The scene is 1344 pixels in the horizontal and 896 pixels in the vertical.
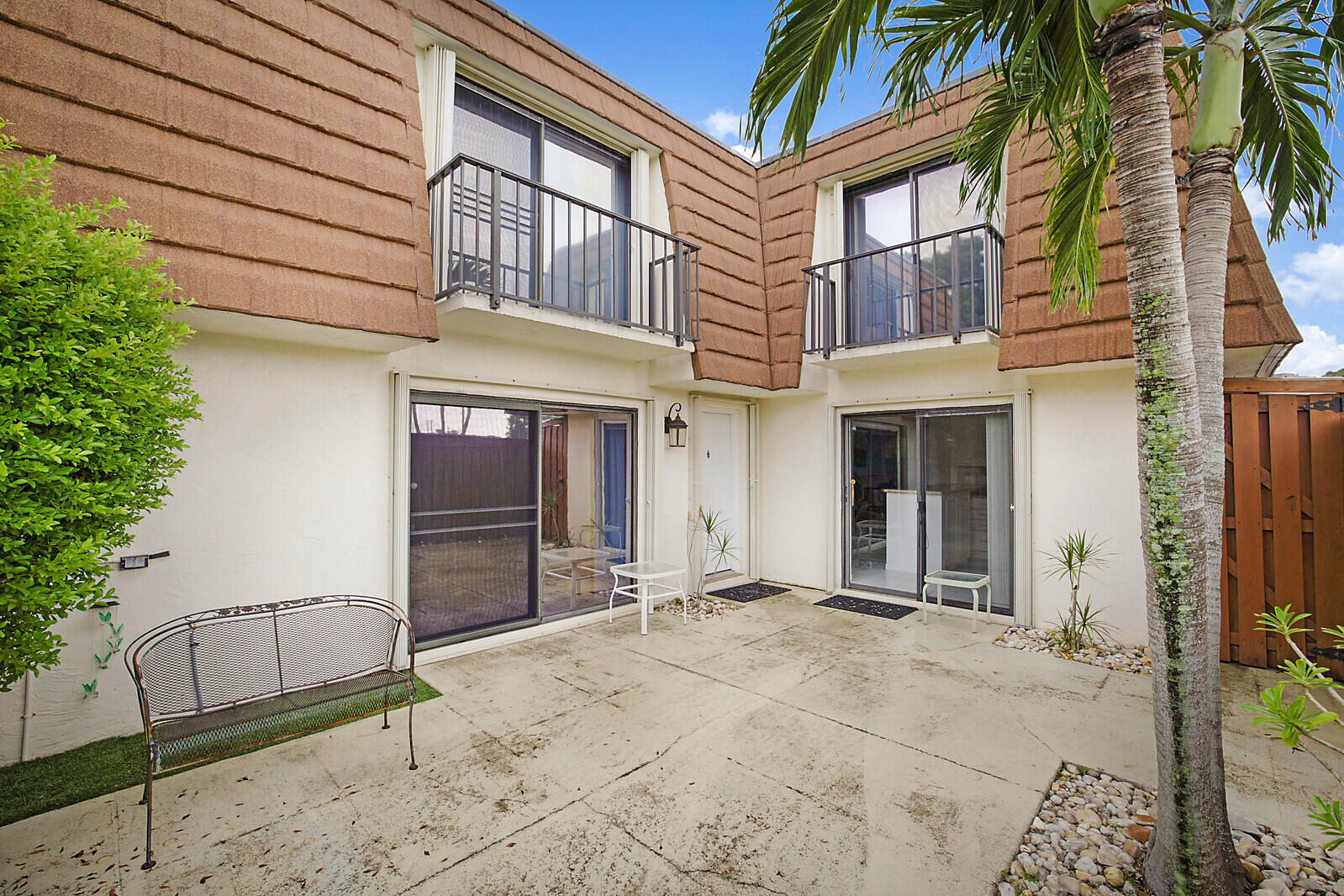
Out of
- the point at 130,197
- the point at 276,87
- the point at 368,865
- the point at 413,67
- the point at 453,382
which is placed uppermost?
the point at 413,67

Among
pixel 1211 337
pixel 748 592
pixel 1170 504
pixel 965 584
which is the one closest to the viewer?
pixel 1170 504

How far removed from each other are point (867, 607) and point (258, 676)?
526cm

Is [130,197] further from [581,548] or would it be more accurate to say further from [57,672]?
[581,548]

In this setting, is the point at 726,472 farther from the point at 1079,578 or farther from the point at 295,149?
the point at 295,149

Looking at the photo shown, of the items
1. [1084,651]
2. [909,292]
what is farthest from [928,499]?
[909,292]

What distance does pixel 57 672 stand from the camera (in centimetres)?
315

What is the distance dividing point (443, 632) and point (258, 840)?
2.22m

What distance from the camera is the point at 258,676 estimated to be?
12.1 feet

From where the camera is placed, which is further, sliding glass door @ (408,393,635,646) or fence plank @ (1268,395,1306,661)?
sliding glass door @ (408,393,635,646)

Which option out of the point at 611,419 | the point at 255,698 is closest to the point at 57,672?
the point at 255,698

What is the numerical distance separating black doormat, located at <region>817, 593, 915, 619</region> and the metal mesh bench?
14.1 feet

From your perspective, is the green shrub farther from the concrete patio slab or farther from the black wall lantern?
the black wall lantern

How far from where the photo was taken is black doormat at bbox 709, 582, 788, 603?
6.70 metres

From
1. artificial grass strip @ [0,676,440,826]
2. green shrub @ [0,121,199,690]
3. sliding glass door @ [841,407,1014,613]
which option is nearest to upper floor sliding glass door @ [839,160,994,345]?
sliding glass door @ [841,407,1014,613]
